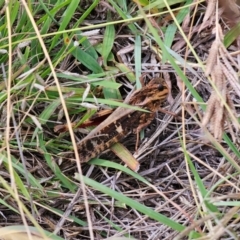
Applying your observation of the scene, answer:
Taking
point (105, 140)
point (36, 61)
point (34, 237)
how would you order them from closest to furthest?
point (34, 237)
point (105, 140)
point (36, 61)

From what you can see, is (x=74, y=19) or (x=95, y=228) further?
(x=74, y=19)

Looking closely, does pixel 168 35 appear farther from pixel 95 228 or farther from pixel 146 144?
pixel 95 228

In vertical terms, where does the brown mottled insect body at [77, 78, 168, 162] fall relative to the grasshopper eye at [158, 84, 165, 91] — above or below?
below

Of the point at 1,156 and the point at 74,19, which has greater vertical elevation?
the point at 74,19

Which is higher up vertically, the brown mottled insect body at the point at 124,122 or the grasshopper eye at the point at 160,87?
the grasshopper eye at the point at 160,87

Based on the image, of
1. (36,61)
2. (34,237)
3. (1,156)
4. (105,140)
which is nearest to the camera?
(34,237)

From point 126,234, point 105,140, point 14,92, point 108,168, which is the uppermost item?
point 14,92

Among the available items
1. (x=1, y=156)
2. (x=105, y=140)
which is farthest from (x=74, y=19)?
(x=1, y=156)
